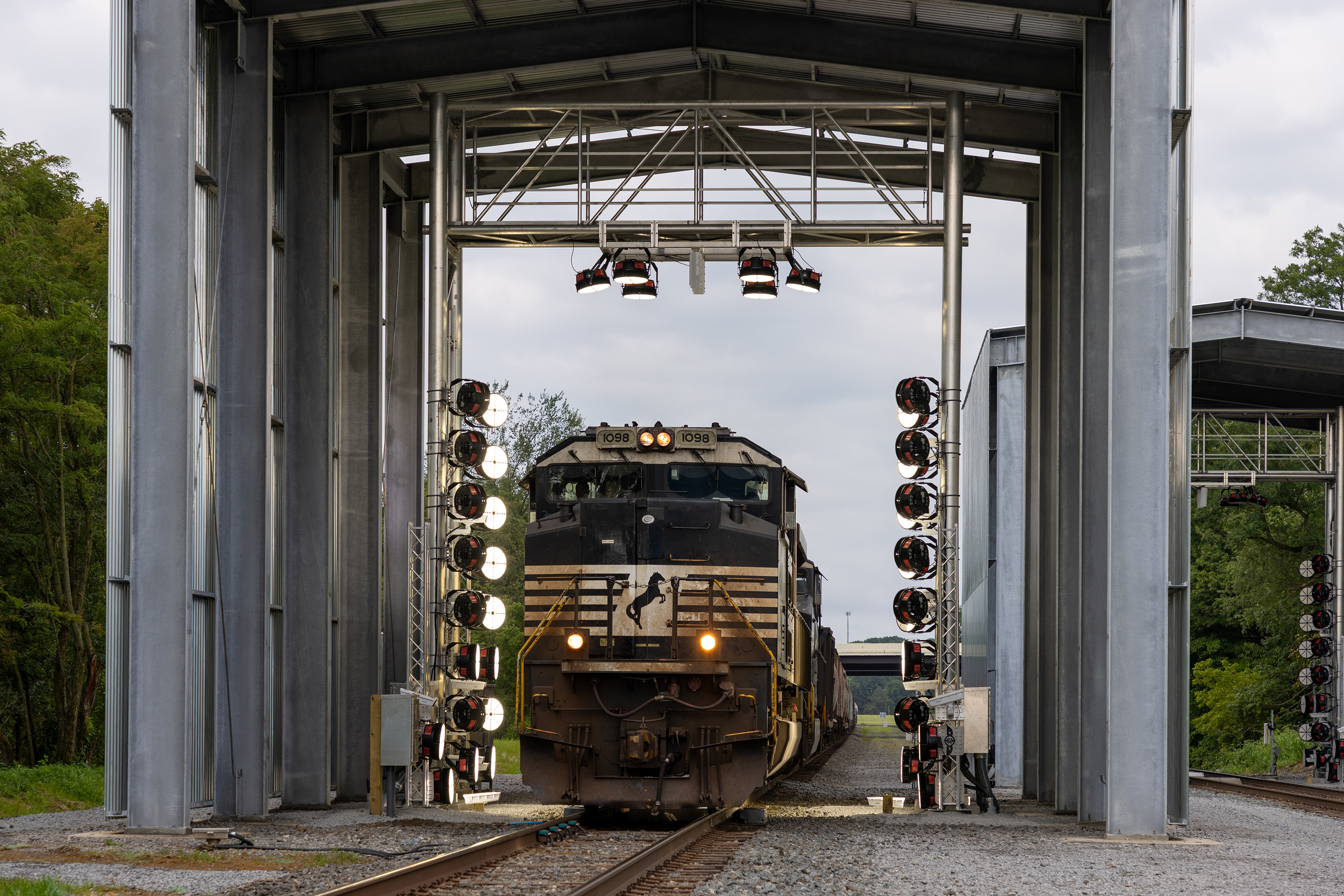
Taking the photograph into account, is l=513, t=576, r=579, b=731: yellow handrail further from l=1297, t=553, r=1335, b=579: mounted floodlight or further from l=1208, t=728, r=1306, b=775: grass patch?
l=1208, t=728, r=1306, b=775: grass patch

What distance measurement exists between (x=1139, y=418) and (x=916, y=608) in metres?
4.36

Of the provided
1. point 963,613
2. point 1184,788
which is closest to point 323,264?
point 1184,788

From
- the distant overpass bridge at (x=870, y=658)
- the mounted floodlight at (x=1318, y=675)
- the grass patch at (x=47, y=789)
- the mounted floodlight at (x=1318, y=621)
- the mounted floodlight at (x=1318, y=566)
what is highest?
the mounted floodlight at (x=1318, y=566)

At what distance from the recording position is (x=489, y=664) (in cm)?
1825

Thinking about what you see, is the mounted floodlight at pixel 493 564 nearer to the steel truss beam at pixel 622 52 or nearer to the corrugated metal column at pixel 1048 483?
the steel truss beam at pixel 622 52

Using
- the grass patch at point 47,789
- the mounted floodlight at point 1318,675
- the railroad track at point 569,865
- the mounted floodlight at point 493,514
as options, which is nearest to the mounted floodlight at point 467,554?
the mounted floodlight at point 493,514

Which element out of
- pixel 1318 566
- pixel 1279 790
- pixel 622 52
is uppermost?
pixel 622 52

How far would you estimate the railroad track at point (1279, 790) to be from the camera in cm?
2205

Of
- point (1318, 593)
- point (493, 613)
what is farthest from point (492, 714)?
point (1318, 593)

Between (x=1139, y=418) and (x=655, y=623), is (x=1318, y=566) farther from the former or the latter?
(x=655, y=623)

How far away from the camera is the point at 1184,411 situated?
1530 cm

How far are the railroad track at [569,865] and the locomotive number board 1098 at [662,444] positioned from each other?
12.4 ft

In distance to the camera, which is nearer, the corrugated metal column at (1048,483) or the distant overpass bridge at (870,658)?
the corrugated metal column at (1048,483)

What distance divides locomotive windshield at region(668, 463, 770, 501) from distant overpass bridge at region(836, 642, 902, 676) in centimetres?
5476
